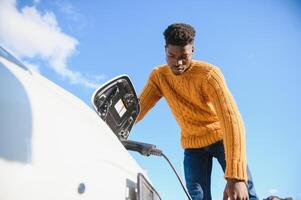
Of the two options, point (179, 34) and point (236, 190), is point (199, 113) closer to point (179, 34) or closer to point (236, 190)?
point (179, 34)

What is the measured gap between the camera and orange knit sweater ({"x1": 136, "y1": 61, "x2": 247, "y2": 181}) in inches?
105

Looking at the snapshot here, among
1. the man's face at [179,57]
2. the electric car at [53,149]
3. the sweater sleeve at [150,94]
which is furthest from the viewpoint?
the sweater sleeve at [150,94]

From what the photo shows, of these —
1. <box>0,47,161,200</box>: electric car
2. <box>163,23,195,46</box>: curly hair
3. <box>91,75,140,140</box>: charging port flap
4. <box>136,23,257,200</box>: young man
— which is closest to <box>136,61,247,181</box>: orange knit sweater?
<box>136,23,257,200</box>: young man

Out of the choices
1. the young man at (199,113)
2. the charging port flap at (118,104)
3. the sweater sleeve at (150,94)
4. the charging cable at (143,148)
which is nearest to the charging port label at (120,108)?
the charging port flap at (118,104)

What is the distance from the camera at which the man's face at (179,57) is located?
3.03 m

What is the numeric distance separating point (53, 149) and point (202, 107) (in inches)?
86.2

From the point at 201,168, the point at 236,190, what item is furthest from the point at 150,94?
the point at 236,190

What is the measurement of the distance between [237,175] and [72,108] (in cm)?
153

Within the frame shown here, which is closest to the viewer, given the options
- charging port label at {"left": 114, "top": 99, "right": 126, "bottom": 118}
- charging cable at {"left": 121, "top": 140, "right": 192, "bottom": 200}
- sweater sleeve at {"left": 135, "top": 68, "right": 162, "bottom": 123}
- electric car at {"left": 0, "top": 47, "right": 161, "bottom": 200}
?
electric car at {"left": 0, "top": 47, "right": 161, "bottom": 200}

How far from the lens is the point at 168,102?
355 cm

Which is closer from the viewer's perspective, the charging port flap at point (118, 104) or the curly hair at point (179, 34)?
the charging port flap at point (118, 104)

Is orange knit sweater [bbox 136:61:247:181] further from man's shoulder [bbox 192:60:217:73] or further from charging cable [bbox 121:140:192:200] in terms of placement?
charging cable [bbox 121:140:192:200]

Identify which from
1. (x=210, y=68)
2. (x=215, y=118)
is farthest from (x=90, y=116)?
(x=215, y=118)

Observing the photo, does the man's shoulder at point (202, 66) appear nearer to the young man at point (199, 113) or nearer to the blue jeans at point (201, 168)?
the young man at point (199, 113)
